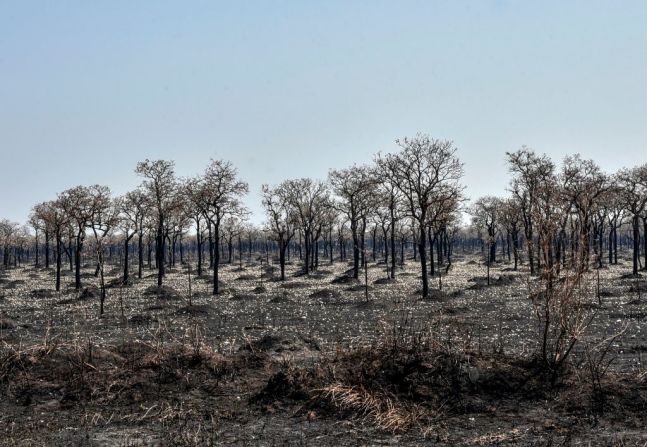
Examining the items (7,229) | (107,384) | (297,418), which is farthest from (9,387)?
(7,229)

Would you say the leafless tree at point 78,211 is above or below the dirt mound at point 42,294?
above

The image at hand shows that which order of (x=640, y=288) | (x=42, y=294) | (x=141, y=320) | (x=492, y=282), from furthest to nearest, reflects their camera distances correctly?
1. (x=492, y=282)
2. (x=42, y=294)
3. (x=640, y=288)
4. (x=141, y=320)

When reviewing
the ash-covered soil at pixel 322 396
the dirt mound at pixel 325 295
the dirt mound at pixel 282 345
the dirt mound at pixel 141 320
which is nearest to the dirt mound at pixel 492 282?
the dirt mound at pixel 325 295

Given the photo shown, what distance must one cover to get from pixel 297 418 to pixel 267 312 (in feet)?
62.9

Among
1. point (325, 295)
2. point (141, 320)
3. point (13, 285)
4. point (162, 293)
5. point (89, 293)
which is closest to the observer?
point (141, 320)

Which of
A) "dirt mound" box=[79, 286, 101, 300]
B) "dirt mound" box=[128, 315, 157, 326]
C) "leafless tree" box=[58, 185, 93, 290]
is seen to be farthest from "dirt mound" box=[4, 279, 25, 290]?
"dirt mound" box=[128, 315, 157, 326]

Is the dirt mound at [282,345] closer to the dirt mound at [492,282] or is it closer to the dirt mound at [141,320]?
the dirt mound at [141,320]

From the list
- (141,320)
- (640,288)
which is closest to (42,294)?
(141,320)

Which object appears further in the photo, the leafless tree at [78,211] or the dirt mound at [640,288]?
the leafless tree at [78,211]

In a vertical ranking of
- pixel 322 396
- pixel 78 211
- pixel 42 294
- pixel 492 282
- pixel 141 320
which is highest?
pixel 78 211

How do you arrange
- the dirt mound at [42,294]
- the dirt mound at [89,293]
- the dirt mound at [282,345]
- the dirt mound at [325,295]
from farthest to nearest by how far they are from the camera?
the dirt mound at [42,294]
the dirt mound at [89,293]
the dirt mound at [325,295]
the dirt mound at [282,345]

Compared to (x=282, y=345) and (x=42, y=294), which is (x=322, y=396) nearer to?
(x=282, y=345)

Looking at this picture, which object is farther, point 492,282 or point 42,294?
point 492,282

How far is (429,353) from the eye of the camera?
12969mm
